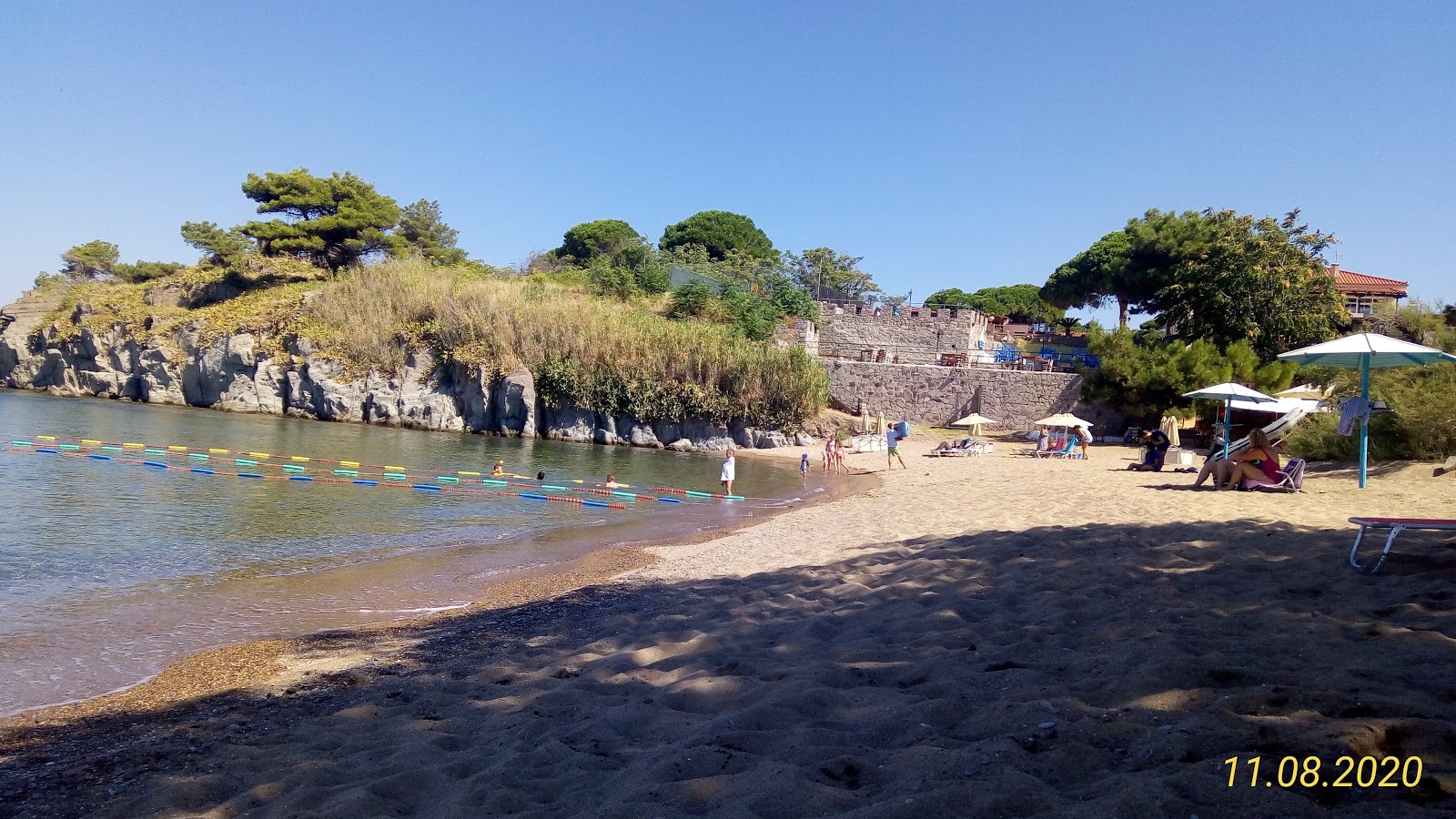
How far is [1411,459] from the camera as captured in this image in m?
12.7

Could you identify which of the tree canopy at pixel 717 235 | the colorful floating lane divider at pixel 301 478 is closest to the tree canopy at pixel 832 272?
the tree canopy at pixel 717 235

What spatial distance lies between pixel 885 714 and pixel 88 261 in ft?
241

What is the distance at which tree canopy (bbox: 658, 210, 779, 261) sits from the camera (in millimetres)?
68625

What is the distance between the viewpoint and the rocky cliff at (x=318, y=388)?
34.7m

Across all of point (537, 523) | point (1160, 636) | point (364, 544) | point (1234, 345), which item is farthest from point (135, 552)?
point (1234, 345)

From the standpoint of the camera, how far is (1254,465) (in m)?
10.8

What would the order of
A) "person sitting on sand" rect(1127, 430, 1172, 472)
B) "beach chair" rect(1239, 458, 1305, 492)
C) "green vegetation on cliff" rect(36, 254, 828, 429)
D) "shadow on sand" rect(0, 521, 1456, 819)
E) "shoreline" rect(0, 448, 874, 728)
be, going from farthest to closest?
1. "green vegetation on cliff" rect(36, 254, 828, 429)
2. "person sitting on sand" rect(1127, 430, 1172, 472)
3. "beach chair" rect(1239, 458, 1305, 492)
4. "shoreline" rect(0, 448, 874, 728)
5. "shadow on sand" rect(0, 521, 1456, 819)

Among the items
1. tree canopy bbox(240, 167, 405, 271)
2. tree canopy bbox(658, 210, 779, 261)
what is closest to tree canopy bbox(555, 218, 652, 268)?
tree canopy bbox(658, 210, 779, 261)

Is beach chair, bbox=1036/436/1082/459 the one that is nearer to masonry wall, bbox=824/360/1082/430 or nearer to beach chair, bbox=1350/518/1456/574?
masonry wall, bbox=824/360/1082/430

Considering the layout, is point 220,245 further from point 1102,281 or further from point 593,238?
point 1102,281

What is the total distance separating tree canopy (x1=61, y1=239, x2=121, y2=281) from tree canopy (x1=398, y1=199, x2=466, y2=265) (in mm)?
20532

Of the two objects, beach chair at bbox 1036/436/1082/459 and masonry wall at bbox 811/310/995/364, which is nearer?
beach chair at bbox 1036/436/1082/459

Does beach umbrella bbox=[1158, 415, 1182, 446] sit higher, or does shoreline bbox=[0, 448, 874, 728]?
beach umbrella bbox=[1158, 415, 1182, 446]
